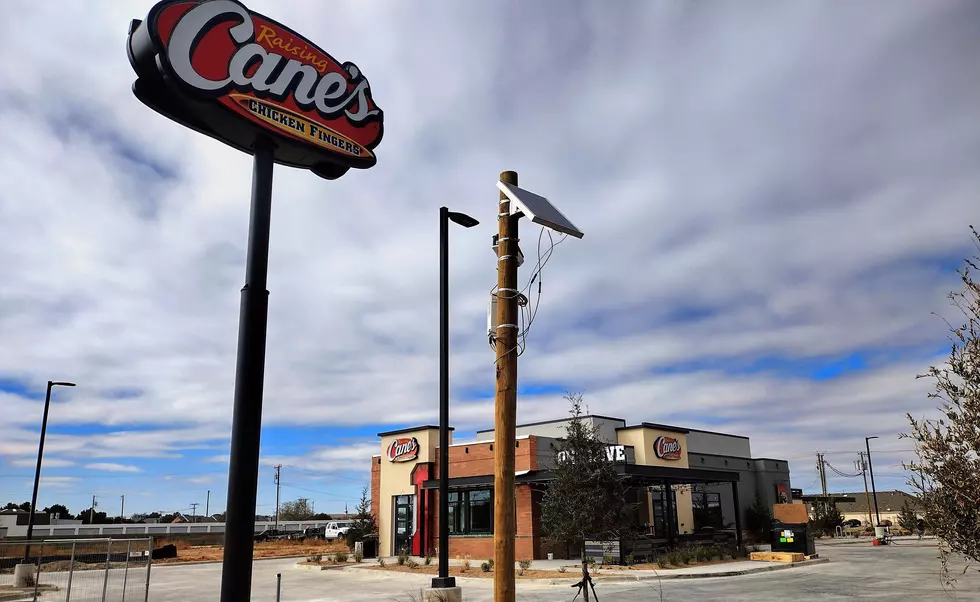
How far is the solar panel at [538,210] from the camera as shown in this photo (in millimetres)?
8703

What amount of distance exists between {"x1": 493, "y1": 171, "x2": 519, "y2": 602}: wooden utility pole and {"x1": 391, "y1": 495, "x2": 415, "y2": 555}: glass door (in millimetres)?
31234

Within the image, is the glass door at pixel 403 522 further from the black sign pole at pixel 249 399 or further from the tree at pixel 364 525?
the black sign pole at pixel 249 399

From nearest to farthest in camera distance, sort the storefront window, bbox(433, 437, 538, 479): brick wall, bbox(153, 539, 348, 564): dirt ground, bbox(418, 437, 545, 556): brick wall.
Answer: bbox(418, 437, 545, 556): brick wall < bbox(433, 437, 538, 479): brick wall < the storefront window < bbox(153, 539, 348, 564): dirt ground

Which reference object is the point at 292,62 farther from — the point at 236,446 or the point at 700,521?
the point at 700,521

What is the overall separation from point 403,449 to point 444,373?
24.0m

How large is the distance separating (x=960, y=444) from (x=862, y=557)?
2953cm

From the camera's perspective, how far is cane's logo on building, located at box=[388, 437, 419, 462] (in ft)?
127

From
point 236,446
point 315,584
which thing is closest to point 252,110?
point 236,446

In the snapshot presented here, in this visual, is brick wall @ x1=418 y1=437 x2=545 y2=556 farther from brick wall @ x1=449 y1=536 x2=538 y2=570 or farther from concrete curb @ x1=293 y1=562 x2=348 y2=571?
concrete curb @ x1=293 y1=562 x2=348 y2=571

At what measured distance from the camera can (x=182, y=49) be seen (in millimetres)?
8945

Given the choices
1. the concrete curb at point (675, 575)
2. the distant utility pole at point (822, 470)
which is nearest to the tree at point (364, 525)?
the concrete curb at point (675, 575)

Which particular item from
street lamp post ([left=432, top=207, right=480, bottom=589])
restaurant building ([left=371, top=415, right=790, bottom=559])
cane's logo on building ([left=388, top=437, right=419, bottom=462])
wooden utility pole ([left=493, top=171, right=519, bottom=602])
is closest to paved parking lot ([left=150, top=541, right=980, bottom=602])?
street lamp post ([left=432, top=207, right=480, bottom=589])

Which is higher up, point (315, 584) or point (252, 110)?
point (252, 110)

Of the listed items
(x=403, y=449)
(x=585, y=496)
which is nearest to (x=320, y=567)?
(x=403, y=449)
